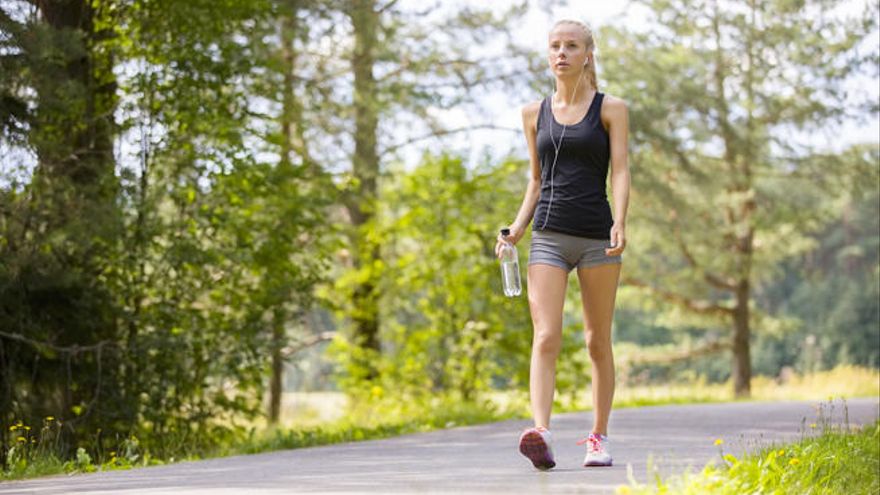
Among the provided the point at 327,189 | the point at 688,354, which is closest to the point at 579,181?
the point at 327,189

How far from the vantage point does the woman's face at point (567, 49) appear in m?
6.09

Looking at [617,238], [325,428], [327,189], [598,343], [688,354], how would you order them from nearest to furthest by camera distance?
[617,238]
[598,343]
[325,428]
[327,189]
[688,354]

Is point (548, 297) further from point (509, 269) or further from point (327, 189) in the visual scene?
point (327, 189)

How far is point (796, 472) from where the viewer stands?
616 cm

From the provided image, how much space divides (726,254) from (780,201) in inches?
59.4

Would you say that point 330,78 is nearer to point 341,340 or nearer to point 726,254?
point 341,340

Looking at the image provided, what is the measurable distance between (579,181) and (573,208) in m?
0.13

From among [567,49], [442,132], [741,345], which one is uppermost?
[442,132]

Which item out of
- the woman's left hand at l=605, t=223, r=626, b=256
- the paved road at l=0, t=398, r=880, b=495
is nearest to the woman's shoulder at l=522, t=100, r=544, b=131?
the woman's left hand at l=605, t=223, r=626, b=256

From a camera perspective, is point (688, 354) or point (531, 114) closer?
point (531, 114)

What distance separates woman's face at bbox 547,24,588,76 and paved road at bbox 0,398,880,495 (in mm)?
1941

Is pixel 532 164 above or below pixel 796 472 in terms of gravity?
above

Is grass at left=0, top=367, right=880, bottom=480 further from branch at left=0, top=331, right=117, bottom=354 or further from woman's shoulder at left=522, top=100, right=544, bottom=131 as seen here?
woman's shoulder at left=522, top=100, right=544, bottom=131

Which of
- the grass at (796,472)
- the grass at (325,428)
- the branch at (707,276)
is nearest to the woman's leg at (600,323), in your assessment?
the grass at (796,472)
